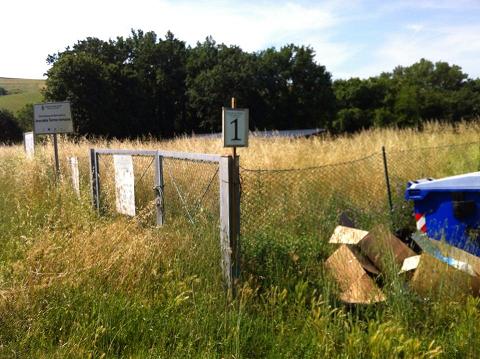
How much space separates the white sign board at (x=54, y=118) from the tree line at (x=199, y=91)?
113 ft

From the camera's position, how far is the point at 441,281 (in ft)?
12.8

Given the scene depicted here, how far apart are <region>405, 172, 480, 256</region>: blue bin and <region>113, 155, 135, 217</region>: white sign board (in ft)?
11.2

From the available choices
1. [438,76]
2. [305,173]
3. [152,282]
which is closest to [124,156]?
[152,282]

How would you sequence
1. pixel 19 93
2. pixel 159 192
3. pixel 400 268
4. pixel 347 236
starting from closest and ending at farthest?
1. pixel 400 268
2. pixel 347 236
3. pixel 159 192
4. pixel 19 93

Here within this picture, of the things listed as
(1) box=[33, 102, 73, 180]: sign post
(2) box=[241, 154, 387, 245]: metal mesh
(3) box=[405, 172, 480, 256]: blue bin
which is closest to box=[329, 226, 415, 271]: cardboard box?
(3) box=[405, 172, 480, 256]: blue bin

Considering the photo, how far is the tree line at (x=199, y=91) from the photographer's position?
43.3 metres

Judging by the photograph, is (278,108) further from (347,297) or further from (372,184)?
(347,297)

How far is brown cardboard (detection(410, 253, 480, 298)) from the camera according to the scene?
3.95 metres

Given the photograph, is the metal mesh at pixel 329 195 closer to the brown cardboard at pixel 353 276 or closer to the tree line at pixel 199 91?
the brown cardboard at pixel 353 276

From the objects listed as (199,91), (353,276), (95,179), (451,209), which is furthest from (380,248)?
(199,91)

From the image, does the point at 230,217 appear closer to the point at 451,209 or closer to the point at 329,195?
the point at 451,209

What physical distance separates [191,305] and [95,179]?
14.2 ft

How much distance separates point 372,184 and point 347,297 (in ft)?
14.5

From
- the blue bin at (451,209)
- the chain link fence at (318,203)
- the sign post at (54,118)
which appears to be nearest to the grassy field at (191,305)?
the chain link fence at (318,203)
